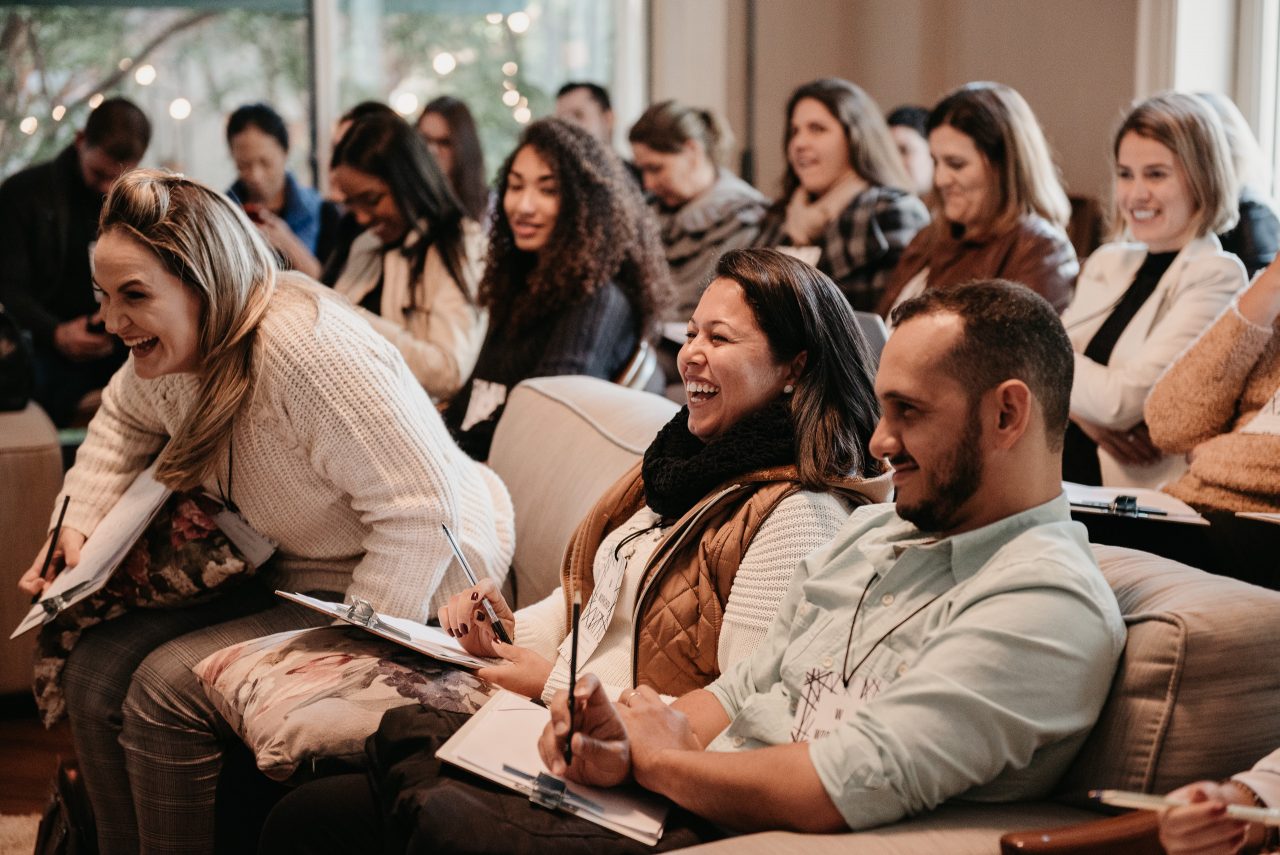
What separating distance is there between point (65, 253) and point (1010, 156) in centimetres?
329

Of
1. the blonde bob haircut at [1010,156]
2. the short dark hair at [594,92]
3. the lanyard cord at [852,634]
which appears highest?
the short dark hair at [594,92]

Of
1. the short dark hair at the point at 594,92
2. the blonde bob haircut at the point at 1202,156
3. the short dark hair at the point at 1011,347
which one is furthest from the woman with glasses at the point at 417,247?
the short dark hair at the point at 594,92

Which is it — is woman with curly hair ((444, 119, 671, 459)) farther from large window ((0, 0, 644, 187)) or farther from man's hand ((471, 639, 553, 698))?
large window ((0, 0, 644, 187))

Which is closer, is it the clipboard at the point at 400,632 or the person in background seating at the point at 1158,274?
A: the clipboard at the point at 400,632

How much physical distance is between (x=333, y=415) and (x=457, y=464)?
0.29 metres

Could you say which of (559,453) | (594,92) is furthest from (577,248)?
(594,92)

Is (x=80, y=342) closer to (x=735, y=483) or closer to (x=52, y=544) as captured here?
(x=52, y=544)

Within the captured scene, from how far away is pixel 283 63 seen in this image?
7012 mm

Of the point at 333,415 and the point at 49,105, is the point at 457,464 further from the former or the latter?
the point at 49,105

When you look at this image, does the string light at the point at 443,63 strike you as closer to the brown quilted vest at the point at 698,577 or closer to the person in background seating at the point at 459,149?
the person in background seating at the point at 459,149

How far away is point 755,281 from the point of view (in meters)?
1.88

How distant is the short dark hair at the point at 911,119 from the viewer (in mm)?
5266

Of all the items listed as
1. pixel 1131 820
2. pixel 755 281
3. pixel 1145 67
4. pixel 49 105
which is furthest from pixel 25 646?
pixel 49 105

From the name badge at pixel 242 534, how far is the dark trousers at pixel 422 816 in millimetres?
689
